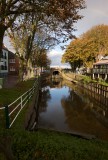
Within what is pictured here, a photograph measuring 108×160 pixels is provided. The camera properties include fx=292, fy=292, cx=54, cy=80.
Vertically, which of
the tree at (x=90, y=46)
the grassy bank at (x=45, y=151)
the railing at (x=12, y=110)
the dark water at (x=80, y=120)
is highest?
the tree at (x=90, y=46)

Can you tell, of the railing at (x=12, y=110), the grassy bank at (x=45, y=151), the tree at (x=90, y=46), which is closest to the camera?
the grassy bank at (x=45, y=151)

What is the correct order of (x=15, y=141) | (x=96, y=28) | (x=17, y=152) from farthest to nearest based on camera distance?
(x=96, y=28)
(x=15, y=141)
(x=17, y=152)

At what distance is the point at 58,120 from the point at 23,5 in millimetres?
13459

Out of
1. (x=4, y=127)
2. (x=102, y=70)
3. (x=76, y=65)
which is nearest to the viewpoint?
(x=4, y=127)

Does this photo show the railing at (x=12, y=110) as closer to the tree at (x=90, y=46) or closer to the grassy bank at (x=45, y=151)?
the grassy bank at (x=45, y=151)

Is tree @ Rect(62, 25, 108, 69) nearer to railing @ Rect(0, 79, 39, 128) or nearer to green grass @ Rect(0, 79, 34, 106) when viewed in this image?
green grass @ Rect(0, 79, 34, 106)

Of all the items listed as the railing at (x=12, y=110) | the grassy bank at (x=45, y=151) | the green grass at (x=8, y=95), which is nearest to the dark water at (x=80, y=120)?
the green grass at (x=8, y=95)

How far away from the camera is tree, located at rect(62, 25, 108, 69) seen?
312 ft

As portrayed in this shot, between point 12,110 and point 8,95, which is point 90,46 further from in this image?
point 12,110

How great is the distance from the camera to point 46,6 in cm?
2022

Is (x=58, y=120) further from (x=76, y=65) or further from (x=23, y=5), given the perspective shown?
(x=76, y=65)

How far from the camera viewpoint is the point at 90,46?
95562mm

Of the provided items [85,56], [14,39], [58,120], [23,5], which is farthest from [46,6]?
[85,56]

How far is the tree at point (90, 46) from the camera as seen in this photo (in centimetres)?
9519
